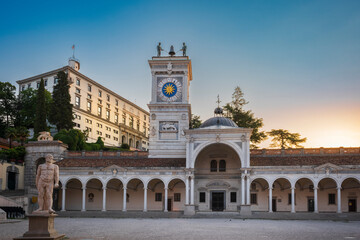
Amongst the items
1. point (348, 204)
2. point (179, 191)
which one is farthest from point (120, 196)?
point (348, 204)

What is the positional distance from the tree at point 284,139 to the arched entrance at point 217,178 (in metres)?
22.8

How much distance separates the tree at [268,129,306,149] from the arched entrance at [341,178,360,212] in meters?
22.9

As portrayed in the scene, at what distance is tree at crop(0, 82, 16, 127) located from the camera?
214 ft

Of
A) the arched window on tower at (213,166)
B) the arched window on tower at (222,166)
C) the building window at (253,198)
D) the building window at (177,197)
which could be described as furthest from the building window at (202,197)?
the building window at (253,198)

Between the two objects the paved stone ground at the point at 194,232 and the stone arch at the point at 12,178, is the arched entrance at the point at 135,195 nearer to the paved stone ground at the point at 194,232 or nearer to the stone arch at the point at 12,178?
the stone arch at the point at 12,178

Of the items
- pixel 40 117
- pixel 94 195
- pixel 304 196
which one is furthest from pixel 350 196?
pixel 40 117

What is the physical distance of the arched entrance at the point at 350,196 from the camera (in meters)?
39.5

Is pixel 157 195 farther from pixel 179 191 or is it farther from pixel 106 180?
pixel 106 180

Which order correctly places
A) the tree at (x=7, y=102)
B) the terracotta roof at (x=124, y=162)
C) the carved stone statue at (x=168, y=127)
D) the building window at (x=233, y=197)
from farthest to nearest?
the tree at (x=7, y=102) → the carved stone statue at (x=168, y=127) → the building window at (x=233, y=197) → the terracotta roof at (x=124, y=162)

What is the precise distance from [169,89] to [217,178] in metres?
12.0

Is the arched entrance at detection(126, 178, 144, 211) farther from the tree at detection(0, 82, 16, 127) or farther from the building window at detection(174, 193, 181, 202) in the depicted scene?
the tree at detection(0, 82, 16, 127)

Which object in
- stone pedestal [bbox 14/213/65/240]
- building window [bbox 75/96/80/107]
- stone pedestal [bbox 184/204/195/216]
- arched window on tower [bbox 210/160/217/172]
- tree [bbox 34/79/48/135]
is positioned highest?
building window [bbox 75/96/80/107]

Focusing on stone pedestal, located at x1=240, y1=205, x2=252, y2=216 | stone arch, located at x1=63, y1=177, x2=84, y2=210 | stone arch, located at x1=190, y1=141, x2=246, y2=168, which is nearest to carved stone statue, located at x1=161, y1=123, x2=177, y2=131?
stone arch, located at x1=190, y1=141, x2=246, y2=168

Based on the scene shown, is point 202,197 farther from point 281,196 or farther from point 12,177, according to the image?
point 12,177
